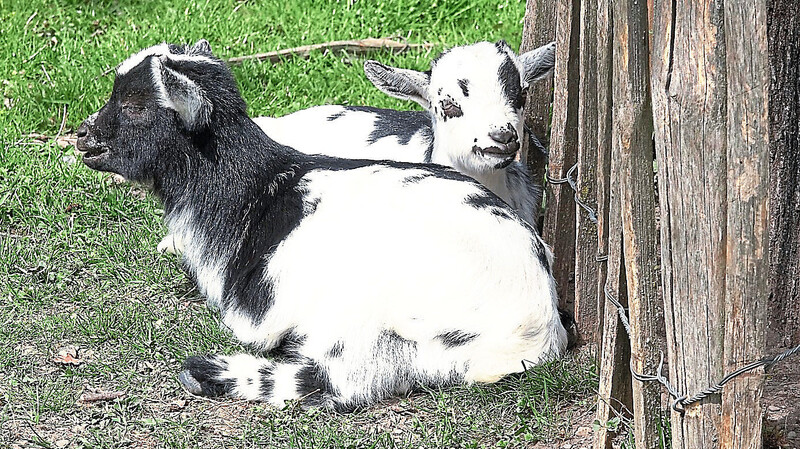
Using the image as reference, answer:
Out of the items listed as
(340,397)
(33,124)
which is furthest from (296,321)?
(33,124)

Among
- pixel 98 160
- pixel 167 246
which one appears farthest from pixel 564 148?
pixel 167 246

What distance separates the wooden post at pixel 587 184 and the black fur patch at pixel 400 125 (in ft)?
4.88

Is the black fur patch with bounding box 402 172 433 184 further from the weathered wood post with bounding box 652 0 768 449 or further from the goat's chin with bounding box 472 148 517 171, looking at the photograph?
the weathered wood post with bounding box 652 0 768 449

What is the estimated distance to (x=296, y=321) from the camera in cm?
440

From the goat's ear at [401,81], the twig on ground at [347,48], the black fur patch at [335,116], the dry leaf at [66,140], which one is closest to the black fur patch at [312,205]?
the goat's ear at [401,81]

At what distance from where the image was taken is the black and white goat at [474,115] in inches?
189

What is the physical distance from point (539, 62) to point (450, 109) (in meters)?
0.49

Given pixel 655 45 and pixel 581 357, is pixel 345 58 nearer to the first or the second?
pixel 581 357

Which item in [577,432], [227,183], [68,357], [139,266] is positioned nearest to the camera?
[577,432]

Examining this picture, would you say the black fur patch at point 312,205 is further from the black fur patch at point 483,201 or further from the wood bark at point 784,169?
the wood bark at point 784,169

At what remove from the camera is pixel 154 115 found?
4.71 m

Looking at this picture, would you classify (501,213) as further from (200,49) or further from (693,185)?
(200,49)

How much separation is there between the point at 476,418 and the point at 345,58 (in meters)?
4.23

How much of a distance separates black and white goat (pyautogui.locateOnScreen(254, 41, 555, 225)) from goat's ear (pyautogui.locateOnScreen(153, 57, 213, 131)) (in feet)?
3.32
